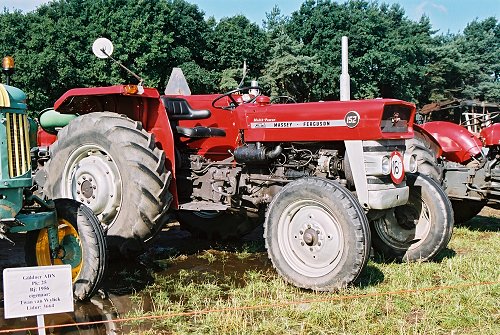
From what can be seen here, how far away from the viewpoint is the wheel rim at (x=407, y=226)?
5184 millimetres

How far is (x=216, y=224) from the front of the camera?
634 centimetres

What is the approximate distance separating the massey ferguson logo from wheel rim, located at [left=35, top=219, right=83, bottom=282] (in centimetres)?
230

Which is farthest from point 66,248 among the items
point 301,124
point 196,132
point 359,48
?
point 359,48

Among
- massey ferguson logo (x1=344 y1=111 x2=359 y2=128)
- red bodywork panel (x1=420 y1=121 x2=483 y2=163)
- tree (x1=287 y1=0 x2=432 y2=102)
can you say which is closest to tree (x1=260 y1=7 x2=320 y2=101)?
tree (x1=287 y1=0 x2=432 y2=102)

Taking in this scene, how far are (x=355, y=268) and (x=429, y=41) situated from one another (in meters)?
42.0

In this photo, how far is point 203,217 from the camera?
6379 mm

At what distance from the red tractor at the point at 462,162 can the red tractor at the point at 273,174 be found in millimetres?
1320

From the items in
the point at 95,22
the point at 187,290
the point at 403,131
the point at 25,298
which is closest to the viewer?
the point at 25,298

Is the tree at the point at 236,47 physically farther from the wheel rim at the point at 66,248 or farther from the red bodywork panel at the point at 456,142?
the wheel rim at the point at 66,248

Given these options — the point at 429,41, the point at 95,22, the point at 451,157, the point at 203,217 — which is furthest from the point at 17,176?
the point at 429,41

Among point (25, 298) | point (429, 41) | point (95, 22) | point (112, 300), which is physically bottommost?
point (112, 300)

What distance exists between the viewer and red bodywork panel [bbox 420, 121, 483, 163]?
7316mm

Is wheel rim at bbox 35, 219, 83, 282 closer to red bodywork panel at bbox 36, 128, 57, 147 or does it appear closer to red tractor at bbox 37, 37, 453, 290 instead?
red tractor at bbox 37, 37, 453, 290

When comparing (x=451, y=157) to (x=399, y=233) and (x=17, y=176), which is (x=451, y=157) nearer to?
(x=399, y=233)
